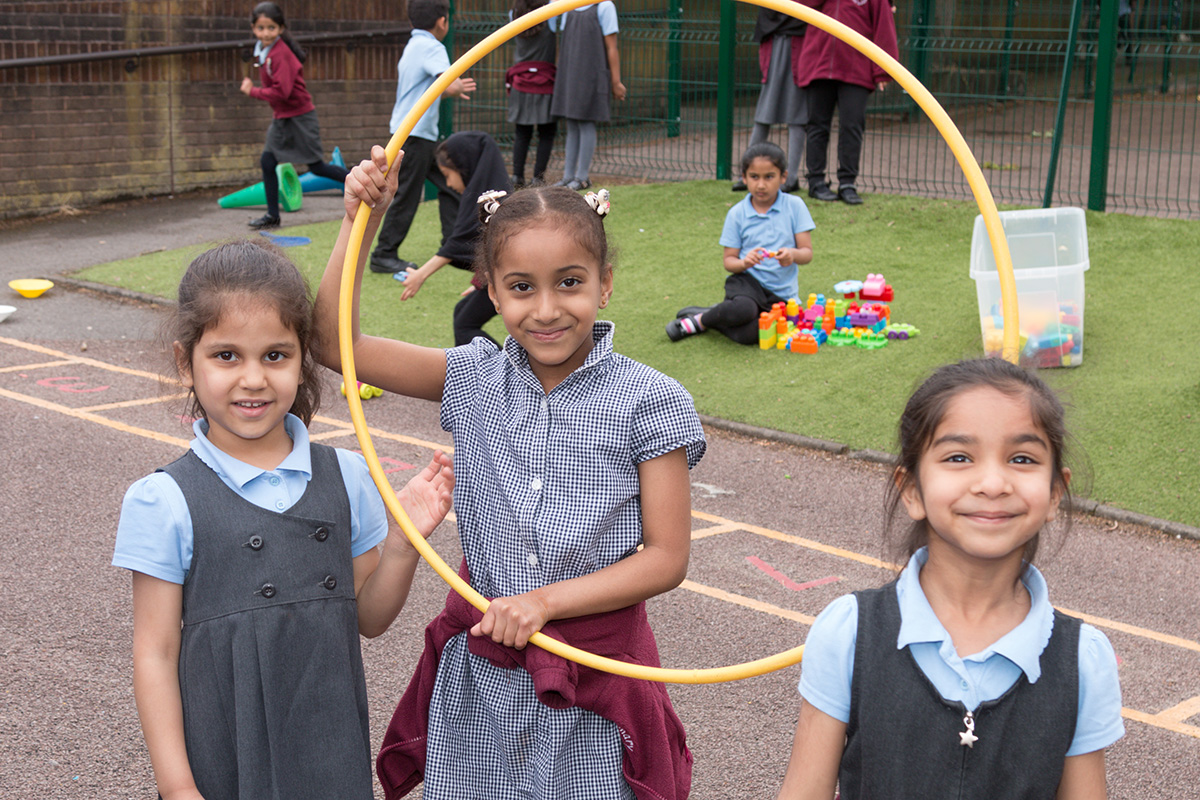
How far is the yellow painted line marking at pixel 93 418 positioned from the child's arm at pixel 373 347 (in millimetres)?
4356

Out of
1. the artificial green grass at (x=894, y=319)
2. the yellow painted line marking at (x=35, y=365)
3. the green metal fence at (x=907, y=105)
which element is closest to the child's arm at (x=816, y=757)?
the artificial green grass at (x=894, y=319)

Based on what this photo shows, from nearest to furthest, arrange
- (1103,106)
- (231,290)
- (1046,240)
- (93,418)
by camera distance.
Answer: (231,290)
(93,418)
(1046,240)
(1103,106)

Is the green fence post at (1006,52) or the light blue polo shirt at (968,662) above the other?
the green fence post at (1006,52)

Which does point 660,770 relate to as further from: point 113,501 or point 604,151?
point 604,151

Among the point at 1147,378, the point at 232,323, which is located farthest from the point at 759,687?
the point at 1147,378

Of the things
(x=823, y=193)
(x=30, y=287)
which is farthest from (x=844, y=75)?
(x=30, y=287)

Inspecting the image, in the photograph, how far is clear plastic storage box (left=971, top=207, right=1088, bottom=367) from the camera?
7484 millimetres

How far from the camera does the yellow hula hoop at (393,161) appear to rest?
2.47 metres

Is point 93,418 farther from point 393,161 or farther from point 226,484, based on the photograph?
point 226,484

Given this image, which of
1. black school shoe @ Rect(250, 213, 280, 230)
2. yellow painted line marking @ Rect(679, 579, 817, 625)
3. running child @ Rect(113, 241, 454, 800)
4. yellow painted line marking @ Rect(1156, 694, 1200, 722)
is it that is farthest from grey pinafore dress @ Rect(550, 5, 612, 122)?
running child @ Rect(113, 241, 454, 800)

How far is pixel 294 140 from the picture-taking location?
39.5 ft

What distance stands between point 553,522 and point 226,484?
24.7 inches

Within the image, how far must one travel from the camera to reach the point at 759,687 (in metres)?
4.36

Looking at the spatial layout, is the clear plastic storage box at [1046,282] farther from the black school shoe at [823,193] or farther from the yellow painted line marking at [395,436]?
the black school shoe at [823,193]
